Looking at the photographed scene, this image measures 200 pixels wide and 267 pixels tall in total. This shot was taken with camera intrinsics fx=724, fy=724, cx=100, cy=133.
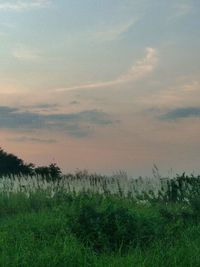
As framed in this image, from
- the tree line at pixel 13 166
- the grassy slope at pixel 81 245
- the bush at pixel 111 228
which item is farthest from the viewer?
the tree line at pixel 13 166

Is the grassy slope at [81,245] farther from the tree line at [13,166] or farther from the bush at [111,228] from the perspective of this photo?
the tree line at [13,166]

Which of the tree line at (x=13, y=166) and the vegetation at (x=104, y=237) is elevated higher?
the tree line at (x=13, y=166)

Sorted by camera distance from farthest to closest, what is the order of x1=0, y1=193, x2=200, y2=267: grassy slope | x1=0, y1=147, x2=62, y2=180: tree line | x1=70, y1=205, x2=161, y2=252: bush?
x1=0, y1=147, x2=62, y2=180: tree line → x1=70, y1=205, x2=161, y2=252: bush → x1=0, y1=193, x2=200, y2=267: grassy slope

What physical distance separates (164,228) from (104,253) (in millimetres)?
2429

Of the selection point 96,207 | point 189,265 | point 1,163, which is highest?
point 1,163

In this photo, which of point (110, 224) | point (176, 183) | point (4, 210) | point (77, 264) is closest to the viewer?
point (77, 264)

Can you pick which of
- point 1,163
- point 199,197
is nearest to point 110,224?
point 199,197

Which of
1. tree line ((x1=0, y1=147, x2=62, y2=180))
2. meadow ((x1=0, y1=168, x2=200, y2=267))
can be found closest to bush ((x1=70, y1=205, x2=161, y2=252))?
meadow ((x1=0, y1=168, x2=200, y2=267))

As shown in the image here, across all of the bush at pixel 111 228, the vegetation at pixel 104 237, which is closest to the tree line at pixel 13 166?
the vegetation at pixel 104 237

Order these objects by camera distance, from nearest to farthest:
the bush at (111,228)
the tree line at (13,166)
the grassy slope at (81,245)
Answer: the grassy slope at (81,245), the bush at (111,228), the tree line at (13,166)

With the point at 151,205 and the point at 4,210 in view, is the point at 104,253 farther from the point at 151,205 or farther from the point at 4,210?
the point at 4,210

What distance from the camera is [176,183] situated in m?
23.0

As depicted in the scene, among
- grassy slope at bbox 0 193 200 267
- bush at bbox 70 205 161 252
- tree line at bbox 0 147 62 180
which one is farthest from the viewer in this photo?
tree line at bbox 0 147 62 180

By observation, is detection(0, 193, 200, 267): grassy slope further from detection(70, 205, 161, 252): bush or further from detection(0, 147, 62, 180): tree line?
detection(0, 147, 62, 180): tree line
